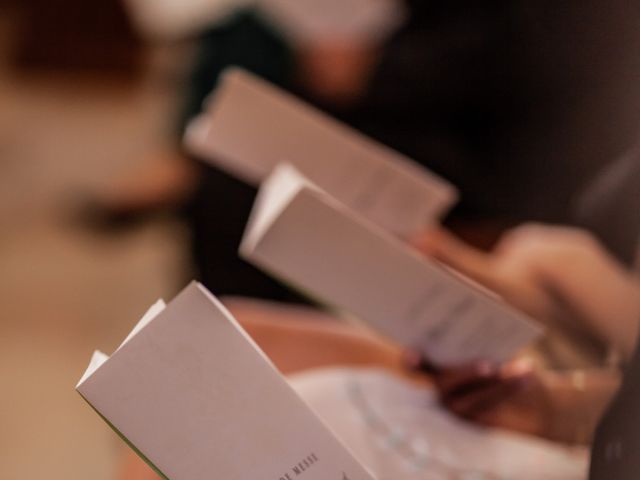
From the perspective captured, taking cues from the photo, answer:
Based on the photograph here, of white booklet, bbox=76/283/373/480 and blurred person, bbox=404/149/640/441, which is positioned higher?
white booklet, bbox=76/283/373/480

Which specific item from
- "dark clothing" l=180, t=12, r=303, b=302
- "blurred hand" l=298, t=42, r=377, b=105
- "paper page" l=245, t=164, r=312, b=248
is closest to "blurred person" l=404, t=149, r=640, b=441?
"paper page" l=245, t=164, r=312, b=248

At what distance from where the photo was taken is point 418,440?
2.03ft

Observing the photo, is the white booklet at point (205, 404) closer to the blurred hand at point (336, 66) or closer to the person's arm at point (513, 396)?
the person's arm at point (513, 396)

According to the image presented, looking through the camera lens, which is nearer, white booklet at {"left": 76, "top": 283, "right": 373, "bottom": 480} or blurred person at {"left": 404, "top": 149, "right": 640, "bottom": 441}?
white booklet at {"left": 76, "top": 283, "right": 373, "bottom": 480}

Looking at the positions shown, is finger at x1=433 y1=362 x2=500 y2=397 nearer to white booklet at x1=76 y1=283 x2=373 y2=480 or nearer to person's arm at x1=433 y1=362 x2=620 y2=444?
person's arm at x1=433 y1=362 x2=620 y2=444

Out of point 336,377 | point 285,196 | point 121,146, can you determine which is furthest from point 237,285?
point 121,146

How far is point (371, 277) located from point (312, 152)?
0.62ft

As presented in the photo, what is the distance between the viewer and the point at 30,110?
97.1 inches

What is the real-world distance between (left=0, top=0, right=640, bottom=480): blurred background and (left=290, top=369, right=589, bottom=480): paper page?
18 centimetres

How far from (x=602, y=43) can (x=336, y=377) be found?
34 centimetres

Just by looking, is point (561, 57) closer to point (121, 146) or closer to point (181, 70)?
point (121, 146)

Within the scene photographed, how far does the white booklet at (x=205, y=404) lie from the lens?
0.41 metres

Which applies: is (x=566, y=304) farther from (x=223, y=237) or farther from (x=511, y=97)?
(x=223, y=237)

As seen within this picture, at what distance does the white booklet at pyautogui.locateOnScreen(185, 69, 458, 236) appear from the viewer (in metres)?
0.75
